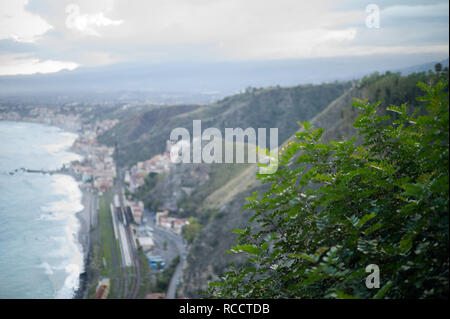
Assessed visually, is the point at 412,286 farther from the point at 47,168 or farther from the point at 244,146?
the point at 244,146

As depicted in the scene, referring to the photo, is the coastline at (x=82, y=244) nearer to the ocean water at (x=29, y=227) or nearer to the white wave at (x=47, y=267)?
the ocean water at (x=29, y=227)

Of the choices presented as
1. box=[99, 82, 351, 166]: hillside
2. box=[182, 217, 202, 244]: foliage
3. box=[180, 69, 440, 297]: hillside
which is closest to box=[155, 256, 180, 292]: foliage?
box=[180, 69, 440, 297]: hillside

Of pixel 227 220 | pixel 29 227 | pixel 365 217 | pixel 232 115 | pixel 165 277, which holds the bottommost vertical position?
pixel 165 277

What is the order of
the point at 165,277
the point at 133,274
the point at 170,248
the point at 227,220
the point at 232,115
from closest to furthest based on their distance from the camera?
the point at 133,274
the point at 165,277
the point at 227,220
the point at 170,248
the point at 232,115

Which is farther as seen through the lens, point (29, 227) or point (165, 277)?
point (165, 277)

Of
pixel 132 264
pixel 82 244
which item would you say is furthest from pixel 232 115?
pixel 82 244

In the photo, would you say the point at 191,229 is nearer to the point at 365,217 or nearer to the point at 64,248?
the point at 64,248

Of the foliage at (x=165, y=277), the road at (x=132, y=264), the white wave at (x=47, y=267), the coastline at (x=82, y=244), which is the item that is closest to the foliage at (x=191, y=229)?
the foliage at (x=165, y=277)
